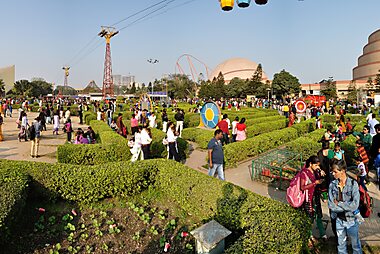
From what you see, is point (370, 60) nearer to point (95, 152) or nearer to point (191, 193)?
point (95, 152)

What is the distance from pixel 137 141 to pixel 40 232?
3.78 meters

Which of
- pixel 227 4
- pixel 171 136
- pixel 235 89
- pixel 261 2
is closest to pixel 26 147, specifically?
pixel 171 136

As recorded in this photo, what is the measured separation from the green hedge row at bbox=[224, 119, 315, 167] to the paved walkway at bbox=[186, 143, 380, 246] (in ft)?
0.97

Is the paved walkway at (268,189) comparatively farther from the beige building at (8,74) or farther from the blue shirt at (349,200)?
the beige building at (8,74)

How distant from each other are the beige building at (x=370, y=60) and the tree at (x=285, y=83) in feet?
98.4

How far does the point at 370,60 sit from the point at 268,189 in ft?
284

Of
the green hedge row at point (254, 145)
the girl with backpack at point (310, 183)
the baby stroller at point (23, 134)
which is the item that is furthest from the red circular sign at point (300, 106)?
the baby stroller at point (23, 134)

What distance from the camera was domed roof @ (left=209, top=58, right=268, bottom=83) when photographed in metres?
108

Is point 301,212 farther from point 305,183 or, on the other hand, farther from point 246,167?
point 246,167

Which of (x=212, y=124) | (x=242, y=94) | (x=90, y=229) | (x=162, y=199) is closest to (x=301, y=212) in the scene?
(x=162, y=199)

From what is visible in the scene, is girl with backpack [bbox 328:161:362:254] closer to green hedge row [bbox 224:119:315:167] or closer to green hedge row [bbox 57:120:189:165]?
green hedge row [bbox 224:119:315:167]

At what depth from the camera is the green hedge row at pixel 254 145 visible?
9055 millimetres

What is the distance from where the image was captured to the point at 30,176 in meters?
5.60

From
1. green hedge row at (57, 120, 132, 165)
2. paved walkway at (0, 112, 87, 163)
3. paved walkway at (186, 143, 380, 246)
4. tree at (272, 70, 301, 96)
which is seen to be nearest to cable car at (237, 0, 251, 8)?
paved walkway at (186, 143, 380, 246)
